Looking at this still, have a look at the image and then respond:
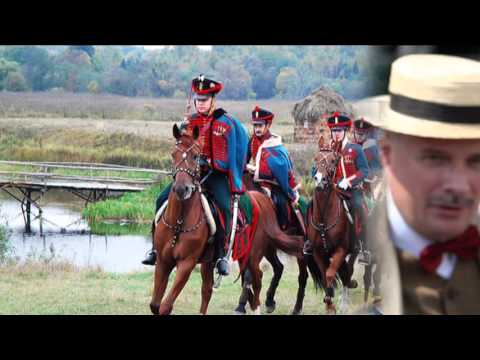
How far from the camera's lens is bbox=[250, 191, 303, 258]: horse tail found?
6.41 m

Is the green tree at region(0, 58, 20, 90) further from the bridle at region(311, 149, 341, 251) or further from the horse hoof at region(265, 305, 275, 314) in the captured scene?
A: the horse hoof at region(265, 305, 275, 314)

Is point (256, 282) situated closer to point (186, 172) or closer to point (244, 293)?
point (244, 293)

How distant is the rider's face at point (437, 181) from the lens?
182cm

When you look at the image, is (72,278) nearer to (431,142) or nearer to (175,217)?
(175,217)

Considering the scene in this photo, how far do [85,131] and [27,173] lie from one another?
1.74 ft

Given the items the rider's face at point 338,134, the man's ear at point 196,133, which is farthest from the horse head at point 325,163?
the man's ear at point 196,133

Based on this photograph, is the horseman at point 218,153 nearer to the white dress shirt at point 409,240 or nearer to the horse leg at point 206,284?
the horse leg at point 206,284


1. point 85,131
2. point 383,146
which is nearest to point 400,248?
point 383,146

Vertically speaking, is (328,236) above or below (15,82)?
below

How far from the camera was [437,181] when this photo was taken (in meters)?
1.83

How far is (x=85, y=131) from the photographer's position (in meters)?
5.93

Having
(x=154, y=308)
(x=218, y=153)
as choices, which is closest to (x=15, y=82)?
(x=218, y=153)

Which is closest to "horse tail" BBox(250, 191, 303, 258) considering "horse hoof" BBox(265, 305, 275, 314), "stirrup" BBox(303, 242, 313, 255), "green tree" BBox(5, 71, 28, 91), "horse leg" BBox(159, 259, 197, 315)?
"stirrup" BBox(303, 242, 313, 255)

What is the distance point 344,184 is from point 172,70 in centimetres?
157
